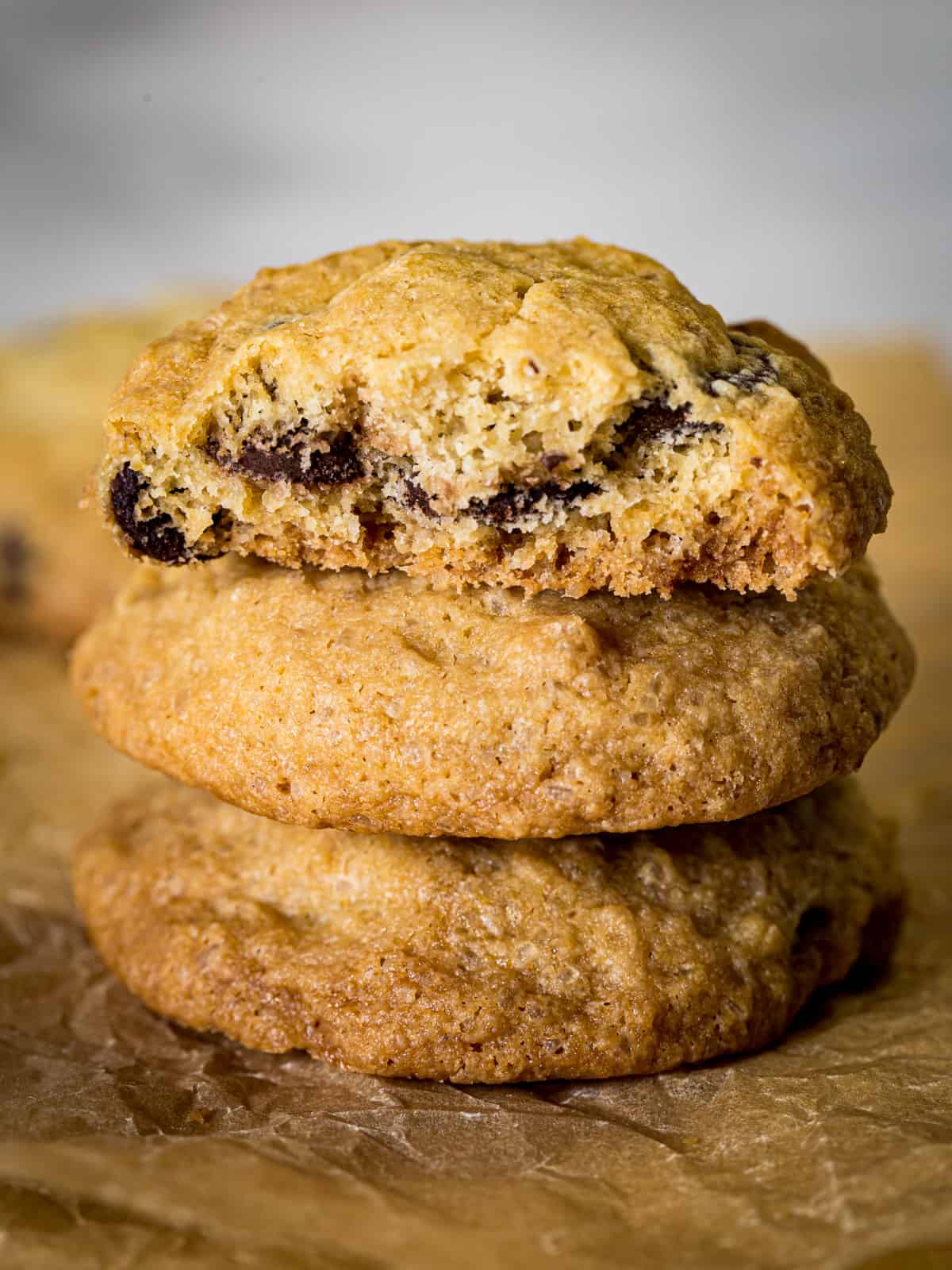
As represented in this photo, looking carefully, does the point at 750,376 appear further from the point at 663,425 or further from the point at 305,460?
the point at 305,460

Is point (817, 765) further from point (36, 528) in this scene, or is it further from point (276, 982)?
point (36, 528)

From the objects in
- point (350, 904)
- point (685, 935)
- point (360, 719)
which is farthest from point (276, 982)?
point (685, 935)

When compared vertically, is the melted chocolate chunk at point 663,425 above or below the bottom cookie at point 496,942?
above

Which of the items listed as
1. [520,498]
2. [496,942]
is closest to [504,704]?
[520,498]

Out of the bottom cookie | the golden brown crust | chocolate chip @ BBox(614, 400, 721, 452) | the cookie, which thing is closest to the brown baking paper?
the bottom cookie

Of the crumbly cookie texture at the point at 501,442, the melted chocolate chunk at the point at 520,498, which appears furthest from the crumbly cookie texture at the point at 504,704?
the melted chocolate chunk at the point at 520,498

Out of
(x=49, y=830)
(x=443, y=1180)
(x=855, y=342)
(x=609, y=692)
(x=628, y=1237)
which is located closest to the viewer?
(x=628, y=1237)

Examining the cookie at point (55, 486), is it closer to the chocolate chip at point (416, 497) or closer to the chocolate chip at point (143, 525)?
the chocolate chip at point (143, 525)
